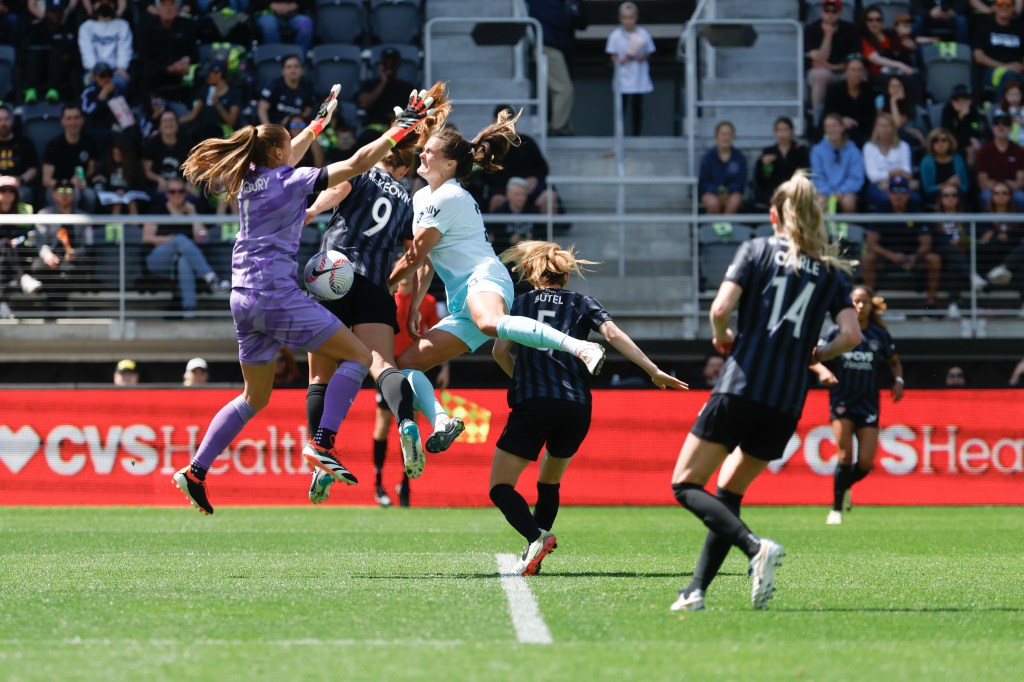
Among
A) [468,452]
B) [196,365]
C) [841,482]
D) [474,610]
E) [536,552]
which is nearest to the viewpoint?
[474,610]

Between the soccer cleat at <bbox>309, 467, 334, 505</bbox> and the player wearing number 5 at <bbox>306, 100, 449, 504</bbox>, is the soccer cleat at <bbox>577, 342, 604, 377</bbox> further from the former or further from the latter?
the soccer cleat at <bbox>309, 467, 334, 505</bbox>

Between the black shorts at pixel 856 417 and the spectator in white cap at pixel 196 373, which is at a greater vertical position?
the spectator in white cap at pixel 196 373

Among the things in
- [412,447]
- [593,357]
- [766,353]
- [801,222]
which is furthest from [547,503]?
[801,222]

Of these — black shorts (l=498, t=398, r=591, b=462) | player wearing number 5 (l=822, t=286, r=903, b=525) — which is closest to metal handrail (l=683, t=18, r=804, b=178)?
player wearing number 5 (l=822, t=286, r=903, b=525)

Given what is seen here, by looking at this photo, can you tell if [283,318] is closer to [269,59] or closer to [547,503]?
[547,503]

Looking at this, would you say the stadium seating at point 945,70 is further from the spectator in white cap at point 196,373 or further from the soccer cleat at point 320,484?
the soccer cleat at point 320,484

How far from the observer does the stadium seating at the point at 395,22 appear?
835 inches

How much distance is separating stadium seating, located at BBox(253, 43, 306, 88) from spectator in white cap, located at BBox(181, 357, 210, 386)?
497cm

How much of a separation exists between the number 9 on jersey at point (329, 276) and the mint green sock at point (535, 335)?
1.06 meters

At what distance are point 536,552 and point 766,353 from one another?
2.16m

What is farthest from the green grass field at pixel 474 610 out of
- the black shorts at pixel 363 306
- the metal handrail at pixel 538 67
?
the metal handrail at pixel 538 67

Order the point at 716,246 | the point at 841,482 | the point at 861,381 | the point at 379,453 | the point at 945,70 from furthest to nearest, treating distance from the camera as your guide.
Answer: the point at 945,70
the point at 716,246
the point at 379,453
the point at 861,381
the point at 841,482

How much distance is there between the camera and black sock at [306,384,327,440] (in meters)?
8.70

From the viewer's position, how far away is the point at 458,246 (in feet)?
28.1
